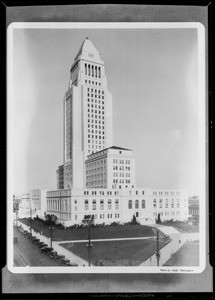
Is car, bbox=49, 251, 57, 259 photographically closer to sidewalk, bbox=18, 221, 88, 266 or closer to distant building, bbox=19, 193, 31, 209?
sidewalk, bbox=18, 221, 88, 266

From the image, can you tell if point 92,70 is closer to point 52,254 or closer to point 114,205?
point 114,205

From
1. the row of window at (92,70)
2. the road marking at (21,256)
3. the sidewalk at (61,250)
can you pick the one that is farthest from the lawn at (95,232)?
the row of window at (92,70)

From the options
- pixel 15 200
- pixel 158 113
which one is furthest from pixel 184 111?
pixel 15 200

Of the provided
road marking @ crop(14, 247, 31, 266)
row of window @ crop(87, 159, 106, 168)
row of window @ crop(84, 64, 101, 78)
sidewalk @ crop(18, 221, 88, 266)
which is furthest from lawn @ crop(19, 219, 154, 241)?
row of window @ crop(84, 64, 101, 78)

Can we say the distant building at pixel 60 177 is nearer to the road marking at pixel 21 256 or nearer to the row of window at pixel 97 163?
the row of window at pixel 97 163
